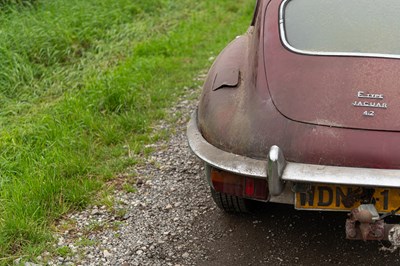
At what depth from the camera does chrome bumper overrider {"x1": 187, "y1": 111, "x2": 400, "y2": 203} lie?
342 cm

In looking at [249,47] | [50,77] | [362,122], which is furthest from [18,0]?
[362,122]

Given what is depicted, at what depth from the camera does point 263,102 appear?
388 cm

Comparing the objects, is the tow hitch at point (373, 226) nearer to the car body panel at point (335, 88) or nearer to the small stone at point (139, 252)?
the car body panel at point (335, 88)

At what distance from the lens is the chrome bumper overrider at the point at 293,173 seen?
134 inches

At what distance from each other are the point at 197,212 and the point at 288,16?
1.45 metres

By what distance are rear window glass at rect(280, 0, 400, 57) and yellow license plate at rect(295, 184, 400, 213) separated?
0.86 metres

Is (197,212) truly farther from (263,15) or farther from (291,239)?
(263,15)

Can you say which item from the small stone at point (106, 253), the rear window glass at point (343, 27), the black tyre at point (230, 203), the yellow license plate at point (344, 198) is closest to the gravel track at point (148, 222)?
the small stone at point (106, 253)

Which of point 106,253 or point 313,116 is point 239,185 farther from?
point 106,253

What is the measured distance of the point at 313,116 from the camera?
146 inches

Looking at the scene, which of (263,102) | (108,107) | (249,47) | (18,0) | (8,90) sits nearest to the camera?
(263,102)

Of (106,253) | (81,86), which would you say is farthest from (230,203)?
(81,86)

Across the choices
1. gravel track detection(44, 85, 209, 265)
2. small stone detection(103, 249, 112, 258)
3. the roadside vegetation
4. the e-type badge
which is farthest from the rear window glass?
the roadside vegetation

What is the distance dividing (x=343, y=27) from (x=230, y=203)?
1312 millimetres
